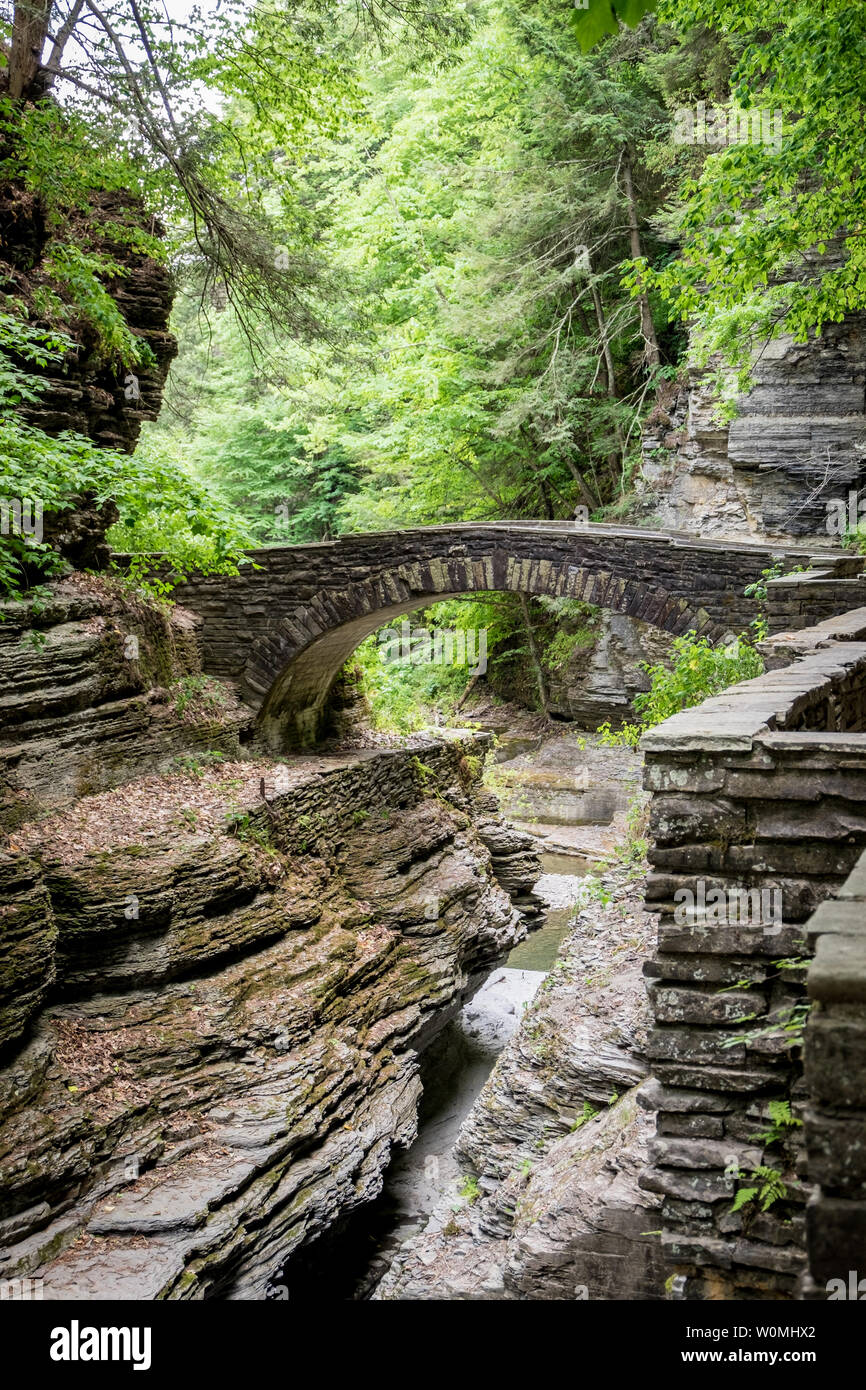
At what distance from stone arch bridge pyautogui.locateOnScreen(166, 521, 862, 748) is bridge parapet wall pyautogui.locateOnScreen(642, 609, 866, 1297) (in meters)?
9.94

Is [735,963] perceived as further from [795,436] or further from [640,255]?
[640,255]

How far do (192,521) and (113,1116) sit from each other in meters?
5.09

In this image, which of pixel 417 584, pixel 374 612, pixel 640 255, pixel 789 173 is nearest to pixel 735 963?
pixel 789 173

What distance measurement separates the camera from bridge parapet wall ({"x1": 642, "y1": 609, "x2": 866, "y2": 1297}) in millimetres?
3332

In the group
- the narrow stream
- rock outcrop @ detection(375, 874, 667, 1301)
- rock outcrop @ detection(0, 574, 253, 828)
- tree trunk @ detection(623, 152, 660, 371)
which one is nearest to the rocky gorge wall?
rock outcrop @ detection(0, 574, 253, 828)

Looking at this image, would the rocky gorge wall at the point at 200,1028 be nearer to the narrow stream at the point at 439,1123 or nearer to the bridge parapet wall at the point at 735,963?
the narrow stream at the point at 439,1123

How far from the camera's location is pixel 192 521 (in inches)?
372

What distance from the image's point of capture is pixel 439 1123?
12.2 meters

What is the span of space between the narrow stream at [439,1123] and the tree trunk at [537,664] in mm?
5459

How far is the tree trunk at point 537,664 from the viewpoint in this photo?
24.3 meters

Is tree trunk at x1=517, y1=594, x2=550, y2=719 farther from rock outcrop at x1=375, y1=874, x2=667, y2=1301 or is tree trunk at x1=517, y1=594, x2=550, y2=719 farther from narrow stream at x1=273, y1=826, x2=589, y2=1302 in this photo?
rock outcrop at x1=375, y1=874, x2=667, y2=1301

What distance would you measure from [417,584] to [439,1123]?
7221mm

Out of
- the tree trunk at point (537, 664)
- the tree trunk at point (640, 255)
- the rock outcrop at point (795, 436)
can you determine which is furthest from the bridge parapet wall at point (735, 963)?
the tree trunk at point (537, 664)
